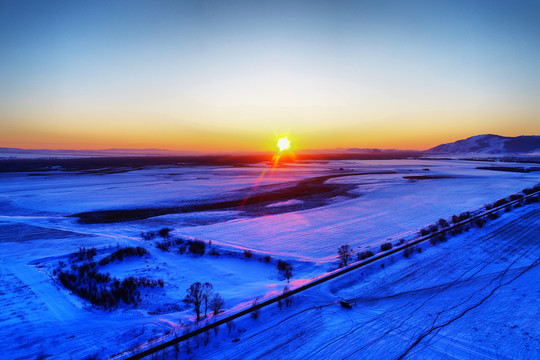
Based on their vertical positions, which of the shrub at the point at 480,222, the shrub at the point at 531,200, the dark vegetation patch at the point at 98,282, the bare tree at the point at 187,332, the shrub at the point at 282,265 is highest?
the shrub at the point at 531,200

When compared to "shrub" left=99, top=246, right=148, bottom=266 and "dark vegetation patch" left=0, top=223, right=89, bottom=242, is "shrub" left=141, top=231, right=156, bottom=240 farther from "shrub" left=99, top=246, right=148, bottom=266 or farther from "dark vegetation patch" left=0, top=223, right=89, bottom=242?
"dark vegetation patch" left=0, top=223, right=89, bottom=242

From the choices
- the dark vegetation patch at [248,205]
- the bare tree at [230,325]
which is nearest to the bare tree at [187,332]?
the bare tree at [230,325]

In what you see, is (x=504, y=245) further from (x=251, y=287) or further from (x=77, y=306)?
(x=77, y=306)

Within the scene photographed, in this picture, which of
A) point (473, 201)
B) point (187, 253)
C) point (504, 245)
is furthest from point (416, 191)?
point (187, 253)

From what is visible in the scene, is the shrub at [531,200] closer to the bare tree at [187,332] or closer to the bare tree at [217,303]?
the bare tree at [217,303]

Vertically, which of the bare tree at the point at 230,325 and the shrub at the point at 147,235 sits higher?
the bare tree at the point at 230,325

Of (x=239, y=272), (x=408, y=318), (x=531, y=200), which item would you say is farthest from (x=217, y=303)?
(x=531, y=200)
